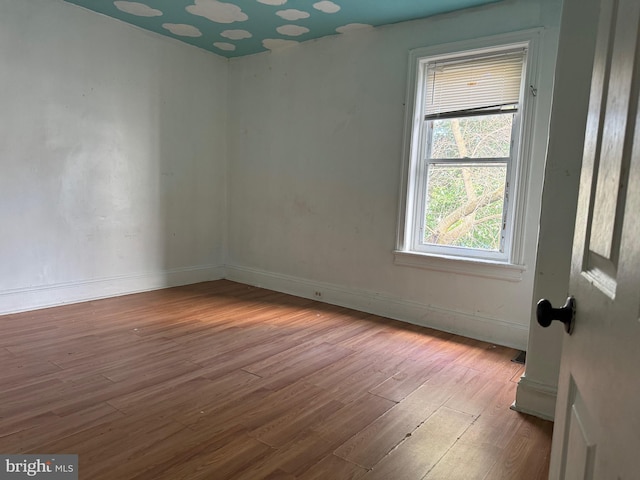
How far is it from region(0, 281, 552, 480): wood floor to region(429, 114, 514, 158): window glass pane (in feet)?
5.13

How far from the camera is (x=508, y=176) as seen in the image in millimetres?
3391

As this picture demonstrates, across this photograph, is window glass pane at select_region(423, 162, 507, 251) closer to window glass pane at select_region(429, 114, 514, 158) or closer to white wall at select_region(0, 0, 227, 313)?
window glass pane at select_region(429, 114, 514, 158)

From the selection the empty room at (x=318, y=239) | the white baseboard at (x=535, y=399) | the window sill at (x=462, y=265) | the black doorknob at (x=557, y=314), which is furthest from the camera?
the window sill at (x=462, y=265)

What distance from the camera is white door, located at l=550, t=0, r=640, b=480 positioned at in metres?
0.56

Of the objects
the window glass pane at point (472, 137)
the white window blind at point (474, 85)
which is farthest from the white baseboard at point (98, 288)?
the white window blind at point (474, 85)

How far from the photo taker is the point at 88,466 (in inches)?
66.5

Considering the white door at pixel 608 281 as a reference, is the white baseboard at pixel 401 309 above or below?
below

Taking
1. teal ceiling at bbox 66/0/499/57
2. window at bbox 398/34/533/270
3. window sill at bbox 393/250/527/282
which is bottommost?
window sill at bbox 393/250/527/282

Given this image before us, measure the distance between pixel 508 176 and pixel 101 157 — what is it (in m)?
3.74

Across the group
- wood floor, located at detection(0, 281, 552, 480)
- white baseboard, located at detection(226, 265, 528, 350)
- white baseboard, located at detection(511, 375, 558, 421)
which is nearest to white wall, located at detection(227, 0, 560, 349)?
white baseboard, located at detection(226, 265, 528, 350)

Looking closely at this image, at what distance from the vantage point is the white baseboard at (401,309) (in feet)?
11.2

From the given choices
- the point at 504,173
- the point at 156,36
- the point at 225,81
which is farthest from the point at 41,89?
the point at 504,173

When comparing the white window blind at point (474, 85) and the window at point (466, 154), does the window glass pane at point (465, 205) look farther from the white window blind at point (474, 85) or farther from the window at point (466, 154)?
the white window blind at point (474, 85)

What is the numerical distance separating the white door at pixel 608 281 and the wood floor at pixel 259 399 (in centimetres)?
111
